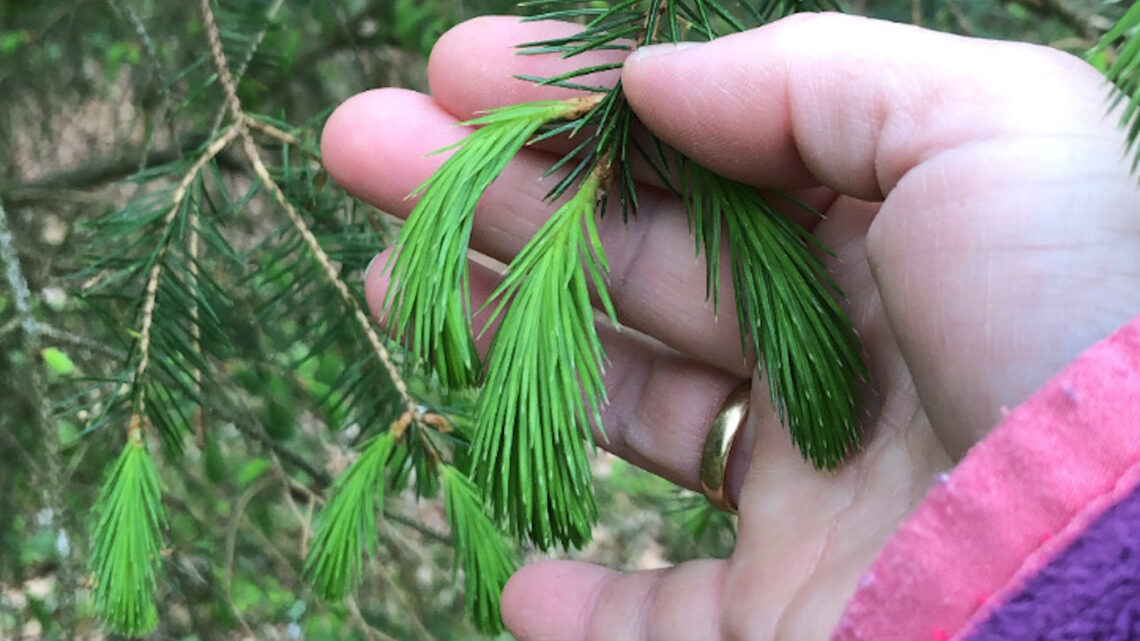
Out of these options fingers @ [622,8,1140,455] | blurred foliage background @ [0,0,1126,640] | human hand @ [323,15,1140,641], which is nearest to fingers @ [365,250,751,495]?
human hand @ [323,15,1140,641]

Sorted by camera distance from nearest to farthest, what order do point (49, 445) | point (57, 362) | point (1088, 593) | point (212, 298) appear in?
point (1088, 593)
point (49, 445)
point (212, 298)
point (57, 362)

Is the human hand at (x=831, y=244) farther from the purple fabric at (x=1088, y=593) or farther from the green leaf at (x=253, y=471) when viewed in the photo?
the green leaf at (x=253, y=471)

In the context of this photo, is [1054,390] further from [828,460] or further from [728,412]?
[728,412]

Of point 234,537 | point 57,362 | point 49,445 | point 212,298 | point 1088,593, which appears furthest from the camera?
point 234,537

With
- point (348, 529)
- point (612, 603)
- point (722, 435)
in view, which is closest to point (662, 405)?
point (722, 435)

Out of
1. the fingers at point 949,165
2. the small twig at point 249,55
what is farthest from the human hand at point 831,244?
the small twig at point 249,55

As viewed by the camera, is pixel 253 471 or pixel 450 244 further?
pixel 253 471

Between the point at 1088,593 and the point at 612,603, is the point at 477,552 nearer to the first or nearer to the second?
the point at 612,603

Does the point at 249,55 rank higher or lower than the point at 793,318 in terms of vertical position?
higher
